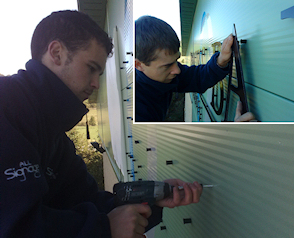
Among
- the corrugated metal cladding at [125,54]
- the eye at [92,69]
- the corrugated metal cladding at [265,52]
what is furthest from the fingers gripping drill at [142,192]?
the corrugated metal cladding at [125,54]

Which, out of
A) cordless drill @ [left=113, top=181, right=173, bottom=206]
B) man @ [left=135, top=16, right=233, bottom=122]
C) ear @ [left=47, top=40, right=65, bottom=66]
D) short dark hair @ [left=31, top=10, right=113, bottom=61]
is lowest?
cordless drill @ [left=113, top=181, right=173, bottom=206]

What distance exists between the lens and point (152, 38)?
685 millimetres

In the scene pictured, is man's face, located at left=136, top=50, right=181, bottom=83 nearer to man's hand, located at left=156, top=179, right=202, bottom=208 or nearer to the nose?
the nose

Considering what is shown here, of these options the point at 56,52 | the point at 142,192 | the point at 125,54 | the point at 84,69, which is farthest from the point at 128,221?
the point at 125,54

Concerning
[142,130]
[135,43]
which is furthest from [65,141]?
[142,130]

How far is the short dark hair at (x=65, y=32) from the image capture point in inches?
43.2

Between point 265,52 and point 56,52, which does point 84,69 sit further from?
point 265,52

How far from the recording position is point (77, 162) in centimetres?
118

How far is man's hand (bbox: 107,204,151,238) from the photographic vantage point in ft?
2.32

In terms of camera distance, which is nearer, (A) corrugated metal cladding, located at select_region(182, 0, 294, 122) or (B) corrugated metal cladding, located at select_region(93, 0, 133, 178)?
(A) corrugated metal cladding, located at select_region(182, 0, 294, 122)

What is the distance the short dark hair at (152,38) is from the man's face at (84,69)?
1.57 feet

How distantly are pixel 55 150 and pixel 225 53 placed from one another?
2.86ft

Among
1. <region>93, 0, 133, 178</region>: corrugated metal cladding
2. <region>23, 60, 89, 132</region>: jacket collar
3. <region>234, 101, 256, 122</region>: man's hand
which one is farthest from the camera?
<region>93, 0, 133, 178</region>: corrugated metal cladding

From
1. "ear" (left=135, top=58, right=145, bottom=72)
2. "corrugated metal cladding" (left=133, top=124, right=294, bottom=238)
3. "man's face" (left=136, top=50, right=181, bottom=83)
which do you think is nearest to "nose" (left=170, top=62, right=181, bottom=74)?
"man's face" (left=136, top=50, right=181, bottom=83)
